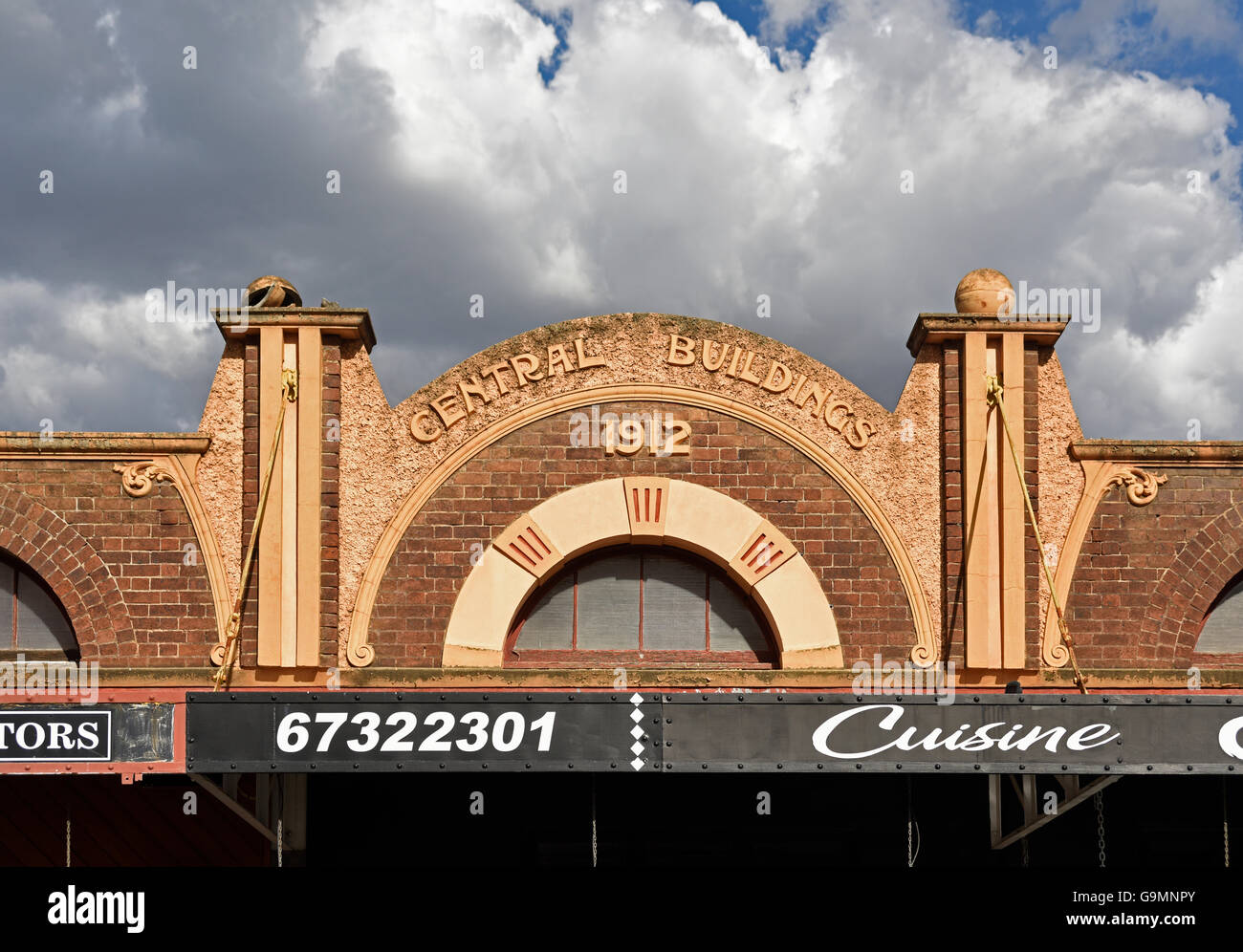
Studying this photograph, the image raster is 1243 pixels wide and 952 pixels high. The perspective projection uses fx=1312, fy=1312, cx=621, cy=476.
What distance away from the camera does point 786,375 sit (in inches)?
519

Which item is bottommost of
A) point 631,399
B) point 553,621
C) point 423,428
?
point 553,621

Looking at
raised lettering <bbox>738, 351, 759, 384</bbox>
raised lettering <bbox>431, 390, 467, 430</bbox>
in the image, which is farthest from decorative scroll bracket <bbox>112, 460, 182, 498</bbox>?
raised lettering <bbox>738, 351, 759, 384</bbox>

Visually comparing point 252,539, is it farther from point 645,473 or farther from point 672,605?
point 672,605

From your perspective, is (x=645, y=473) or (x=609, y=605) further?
(x=609, y=605)

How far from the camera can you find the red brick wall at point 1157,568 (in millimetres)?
12719

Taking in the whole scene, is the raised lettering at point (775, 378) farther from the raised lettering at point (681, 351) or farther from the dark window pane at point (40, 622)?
the dark window pane at point (40, 622)

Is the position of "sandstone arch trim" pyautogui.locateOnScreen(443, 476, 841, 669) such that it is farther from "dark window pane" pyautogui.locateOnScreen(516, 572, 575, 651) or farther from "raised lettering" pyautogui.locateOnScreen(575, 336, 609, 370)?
"raised lettering" pyautogui.locateOnScreen(575, 336, 609, 370)

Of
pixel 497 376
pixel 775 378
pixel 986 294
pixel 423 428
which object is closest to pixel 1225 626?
pixel 986 294

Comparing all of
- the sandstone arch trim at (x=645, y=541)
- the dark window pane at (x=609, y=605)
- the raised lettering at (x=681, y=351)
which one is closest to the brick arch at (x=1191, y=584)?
the sandstone arch trim at (x=645, y=541)

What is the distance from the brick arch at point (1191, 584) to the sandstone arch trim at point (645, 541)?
3156 millimetres

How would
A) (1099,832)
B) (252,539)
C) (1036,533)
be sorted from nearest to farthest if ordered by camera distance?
(1099,832), (1036,533), (252,539)

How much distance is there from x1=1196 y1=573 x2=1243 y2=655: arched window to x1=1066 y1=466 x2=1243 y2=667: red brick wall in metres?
0.35

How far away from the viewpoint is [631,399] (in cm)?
1316

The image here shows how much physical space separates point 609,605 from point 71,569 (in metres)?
5.25
